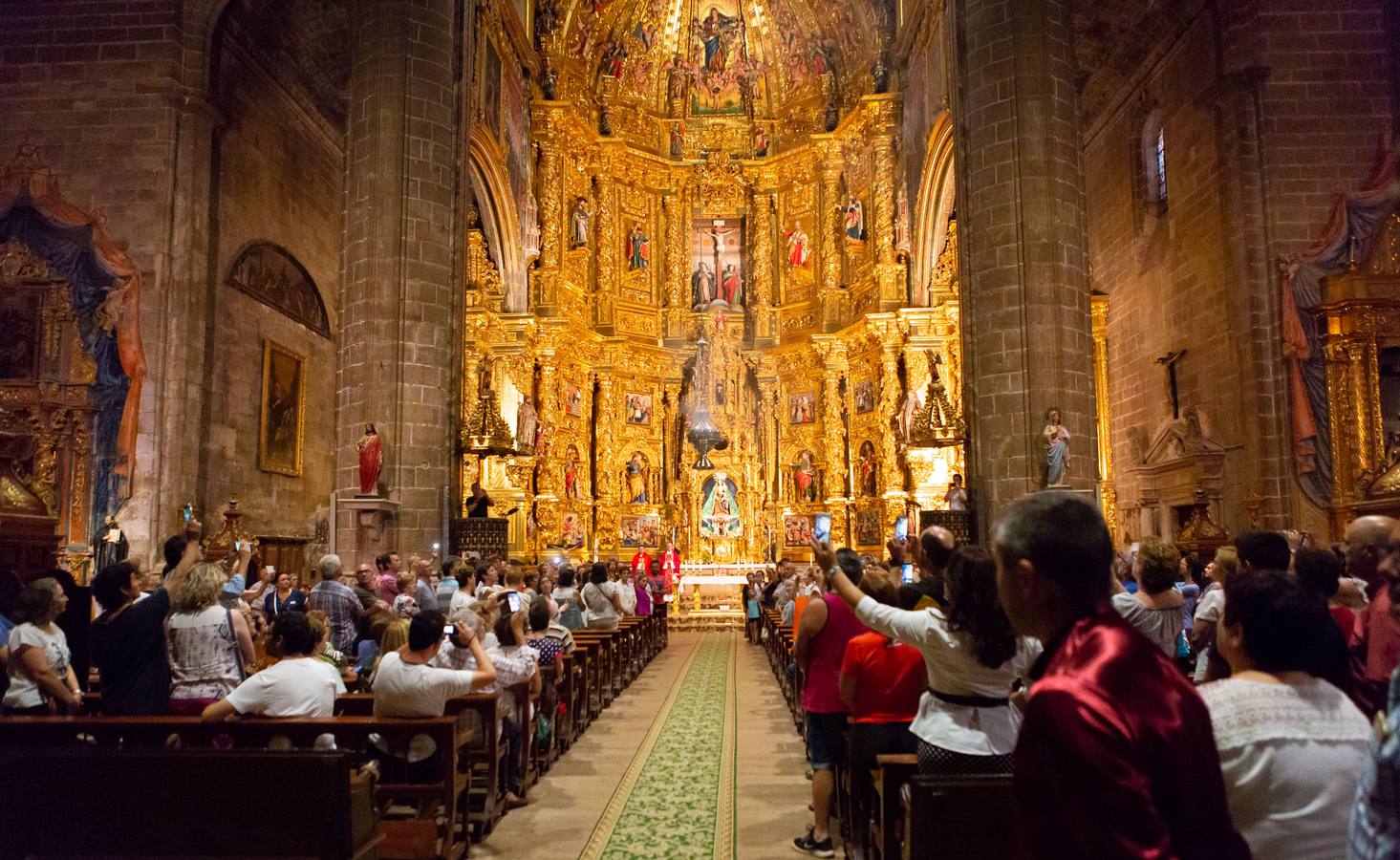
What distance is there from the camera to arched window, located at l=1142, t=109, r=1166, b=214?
17.8 m

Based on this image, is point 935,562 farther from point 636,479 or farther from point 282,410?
point 636,479

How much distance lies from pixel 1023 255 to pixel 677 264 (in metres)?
16.2

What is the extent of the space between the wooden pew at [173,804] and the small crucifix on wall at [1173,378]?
50.9 feet

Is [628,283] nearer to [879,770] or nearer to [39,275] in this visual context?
[39,275]

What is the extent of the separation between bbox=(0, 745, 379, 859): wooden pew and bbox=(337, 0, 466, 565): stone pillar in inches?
357

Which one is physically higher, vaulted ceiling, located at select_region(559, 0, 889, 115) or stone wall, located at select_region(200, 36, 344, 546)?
vaulted ceiling, located at select_region(559, 0, 889, 115)

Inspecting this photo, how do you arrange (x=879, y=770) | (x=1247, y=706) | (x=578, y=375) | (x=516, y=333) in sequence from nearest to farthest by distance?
(x=1247, y=706) < (x=879, y=770) < (x=516, y=333) < (x=578, y=375)

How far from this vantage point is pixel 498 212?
22078mm

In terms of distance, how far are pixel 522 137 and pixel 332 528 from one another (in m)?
14.1

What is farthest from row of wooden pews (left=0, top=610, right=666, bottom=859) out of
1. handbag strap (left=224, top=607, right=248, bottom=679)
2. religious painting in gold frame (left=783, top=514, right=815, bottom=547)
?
religious painting in gold frame (left=783, top=514, right=815, bottom=547)

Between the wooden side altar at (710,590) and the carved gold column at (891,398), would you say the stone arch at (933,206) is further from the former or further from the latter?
the wooden side altar at (710,590)

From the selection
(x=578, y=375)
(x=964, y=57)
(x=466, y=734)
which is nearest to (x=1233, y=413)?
(x=964, y=57)

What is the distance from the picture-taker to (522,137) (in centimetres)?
2422

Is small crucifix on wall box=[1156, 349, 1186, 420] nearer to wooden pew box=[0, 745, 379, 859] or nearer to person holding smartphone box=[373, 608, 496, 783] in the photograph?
person holding smartphone box=[373, 608, 496, 783]
